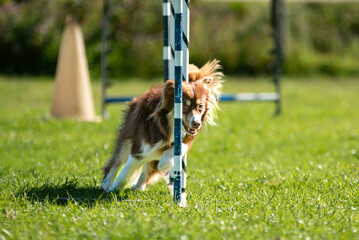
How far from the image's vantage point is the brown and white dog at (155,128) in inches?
168

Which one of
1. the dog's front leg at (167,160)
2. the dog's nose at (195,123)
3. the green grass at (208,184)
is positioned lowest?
the green grass at (208,184)

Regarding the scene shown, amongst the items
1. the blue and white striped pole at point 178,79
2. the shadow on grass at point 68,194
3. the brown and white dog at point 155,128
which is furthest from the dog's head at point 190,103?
the shadow on grass at point 68,194

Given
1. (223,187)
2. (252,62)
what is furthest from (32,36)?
(223,187)

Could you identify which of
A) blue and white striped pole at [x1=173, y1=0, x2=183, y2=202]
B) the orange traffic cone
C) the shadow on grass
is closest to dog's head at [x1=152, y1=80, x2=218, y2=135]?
blue and white striped pole at [x1=173, y1=0, x2=183, y2=202]

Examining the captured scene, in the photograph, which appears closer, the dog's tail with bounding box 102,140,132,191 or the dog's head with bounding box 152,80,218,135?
the dog's head with bounding box 152,80,218,135

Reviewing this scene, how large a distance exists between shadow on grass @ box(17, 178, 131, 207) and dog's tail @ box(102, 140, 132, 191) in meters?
0.12

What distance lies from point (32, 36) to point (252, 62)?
9.27 m

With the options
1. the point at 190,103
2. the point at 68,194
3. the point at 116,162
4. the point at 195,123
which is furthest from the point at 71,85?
the point at 195,123

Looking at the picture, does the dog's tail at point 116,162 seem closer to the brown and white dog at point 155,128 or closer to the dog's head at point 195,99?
the brown and white dog at point 155,128

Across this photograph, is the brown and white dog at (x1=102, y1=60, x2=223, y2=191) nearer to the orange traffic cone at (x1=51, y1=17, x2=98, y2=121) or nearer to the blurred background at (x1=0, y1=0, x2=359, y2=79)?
the orange traffic cone at (x1=51, y1=17, x2=98, y2=121)

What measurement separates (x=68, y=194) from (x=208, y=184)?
4.96ft

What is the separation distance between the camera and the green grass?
137 inches

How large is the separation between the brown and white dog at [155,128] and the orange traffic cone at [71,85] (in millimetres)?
5257

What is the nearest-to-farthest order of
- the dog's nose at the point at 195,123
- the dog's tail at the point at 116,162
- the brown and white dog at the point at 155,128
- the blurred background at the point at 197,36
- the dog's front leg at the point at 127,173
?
the dog's nose at the point at 195,123 → the brown and white dog at the point at 155,128 → the dog's front leg at the point at 127,173 → the dog's tail at the point at 116,162 → the blurred background at the point at 197,36
